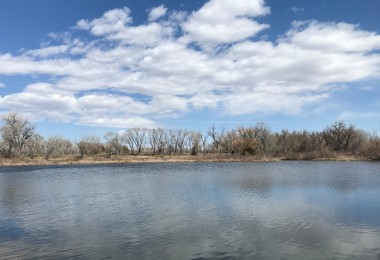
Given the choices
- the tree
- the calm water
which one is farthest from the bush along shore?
the calm water

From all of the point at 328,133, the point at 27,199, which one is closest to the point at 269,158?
the point at 328,133

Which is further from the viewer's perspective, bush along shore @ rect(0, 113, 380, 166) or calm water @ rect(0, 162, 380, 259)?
bush along shore @ rect(0, 113, 380, 166)

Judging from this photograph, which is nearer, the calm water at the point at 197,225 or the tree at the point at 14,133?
the calm water at the point at 197,225

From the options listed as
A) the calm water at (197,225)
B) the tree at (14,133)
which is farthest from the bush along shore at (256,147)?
the calm water at (197,225)

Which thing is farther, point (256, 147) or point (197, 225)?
point (256, 147)

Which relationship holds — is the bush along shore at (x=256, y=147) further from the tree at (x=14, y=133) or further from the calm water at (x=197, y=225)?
the calm water at (x=197, y=225)

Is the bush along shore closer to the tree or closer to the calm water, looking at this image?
the tree

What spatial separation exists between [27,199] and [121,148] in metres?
126

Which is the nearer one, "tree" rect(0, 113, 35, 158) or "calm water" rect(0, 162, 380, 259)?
"calm water" rect(0, 162, 380, 259)

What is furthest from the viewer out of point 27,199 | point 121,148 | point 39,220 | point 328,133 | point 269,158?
point 121,148

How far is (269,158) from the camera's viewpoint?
295ft

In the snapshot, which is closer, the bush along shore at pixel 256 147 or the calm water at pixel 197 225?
the calm water at pixel 197 225

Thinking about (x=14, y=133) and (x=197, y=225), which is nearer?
(x=197, y=225)

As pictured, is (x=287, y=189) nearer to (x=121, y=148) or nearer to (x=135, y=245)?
(x=135, y=245)
